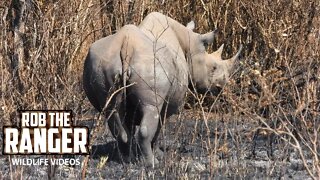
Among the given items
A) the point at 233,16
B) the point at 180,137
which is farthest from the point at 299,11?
the point at 180,137

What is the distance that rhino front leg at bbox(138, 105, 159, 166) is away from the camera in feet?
23.3

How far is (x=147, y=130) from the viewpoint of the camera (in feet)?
23.4

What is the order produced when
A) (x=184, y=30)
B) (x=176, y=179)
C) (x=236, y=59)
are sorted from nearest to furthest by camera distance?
(x=176, y=179) < (x=184, y=30) < (x=236, y=59)

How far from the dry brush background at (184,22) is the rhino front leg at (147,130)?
0.52m

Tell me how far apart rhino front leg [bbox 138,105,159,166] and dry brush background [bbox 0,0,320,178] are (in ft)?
1.72

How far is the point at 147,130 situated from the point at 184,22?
5.15 metres

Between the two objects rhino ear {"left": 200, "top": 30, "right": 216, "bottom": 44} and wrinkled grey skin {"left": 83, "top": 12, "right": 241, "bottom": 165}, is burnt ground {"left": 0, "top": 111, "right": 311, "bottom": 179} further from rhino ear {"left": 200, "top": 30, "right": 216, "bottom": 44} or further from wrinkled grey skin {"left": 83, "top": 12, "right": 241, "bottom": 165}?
rhino ear {"left": 200, "top": 30, "right": 216, "bottom": 44}

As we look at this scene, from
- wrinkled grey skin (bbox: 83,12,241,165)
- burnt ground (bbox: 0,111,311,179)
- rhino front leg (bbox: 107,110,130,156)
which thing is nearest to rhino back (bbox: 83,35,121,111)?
wrinkled grey skin (bbox: 83,12,241,165)

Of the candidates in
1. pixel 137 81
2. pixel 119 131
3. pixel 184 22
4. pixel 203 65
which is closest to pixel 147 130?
pixel 119 131

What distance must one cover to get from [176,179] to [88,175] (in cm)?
84

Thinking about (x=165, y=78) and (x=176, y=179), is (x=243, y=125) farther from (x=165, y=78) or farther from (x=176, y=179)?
(x=176, y=179)

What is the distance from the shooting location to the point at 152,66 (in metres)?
7.11

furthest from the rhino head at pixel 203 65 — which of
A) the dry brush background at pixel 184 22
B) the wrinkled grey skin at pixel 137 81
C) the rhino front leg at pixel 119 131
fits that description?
the rhino front leg at pixel 119 131

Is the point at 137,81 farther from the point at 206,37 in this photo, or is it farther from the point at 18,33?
the point at 18,33
